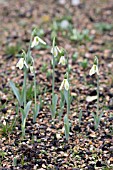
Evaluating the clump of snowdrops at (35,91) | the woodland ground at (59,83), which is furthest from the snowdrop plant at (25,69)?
the woodland ground at (59,83)

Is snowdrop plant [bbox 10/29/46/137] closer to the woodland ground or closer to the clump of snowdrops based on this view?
the clump of snowdrops

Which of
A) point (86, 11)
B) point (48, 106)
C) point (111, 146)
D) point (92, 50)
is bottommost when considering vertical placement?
point (111, 146)

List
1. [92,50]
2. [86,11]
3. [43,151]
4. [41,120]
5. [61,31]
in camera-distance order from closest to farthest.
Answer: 1. [43,151]
2. [41,120]
3. [92,50]
4. [61,31]
5. [86,11]

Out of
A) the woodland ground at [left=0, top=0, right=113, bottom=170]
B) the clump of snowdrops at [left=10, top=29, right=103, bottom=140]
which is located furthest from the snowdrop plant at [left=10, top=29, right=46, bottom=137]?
the woodland ground at [left=0, top=0, right=113, bottom=170]

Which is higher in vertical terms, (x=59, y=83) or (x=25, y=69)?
(x=25, y=69)

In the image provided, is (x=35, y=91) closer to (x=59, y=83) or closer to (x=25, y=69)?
(x=25, y=69)

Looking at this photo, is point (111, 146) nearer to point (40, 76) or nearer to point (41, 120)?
point (41, 120)

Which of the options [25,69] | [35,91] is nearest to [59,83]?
[35,91]

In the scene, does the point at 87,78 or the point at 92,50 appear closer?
the point at 87,78

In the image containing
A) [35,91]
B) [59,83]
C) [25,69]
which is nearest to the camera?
[25,69]

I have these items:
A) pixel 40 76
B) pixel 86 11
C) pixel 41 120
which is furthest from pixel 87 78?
pixel 86 11

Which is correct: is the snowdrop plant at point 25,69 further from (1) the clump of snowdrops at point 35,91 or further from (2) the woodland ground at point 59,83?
(2) the woodland ground at point 59,83
